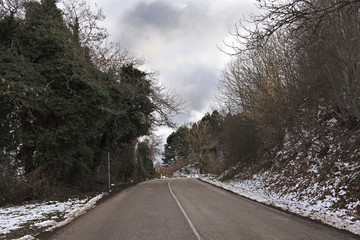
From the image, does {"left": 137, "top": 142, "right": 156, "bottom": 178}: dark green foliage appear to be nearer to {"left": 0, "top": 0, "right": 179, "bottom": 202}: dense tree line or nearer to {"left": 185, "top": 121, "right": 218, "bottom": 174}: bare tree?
{"left": 185, "top": 121, "right": 218, "bottom": 174}: bare tree

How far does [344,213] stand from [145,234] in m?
5.76

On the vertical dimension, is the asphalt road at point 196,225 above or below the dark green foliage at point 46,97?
below

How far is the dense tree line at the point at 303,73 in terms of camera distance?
8.30 m

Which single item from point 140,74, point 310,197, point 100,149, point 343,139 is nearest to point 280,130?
point 343,139

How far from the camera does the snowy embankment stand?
847 centimetres

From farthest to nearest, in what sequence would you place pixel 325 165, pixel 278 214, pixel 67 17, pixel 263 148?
pixel 263 148, pixel 67 17, pixel 325 165, pixel 278 214

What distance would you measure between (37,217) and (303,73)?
1312 cm

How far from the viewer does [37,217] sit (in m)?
9.93

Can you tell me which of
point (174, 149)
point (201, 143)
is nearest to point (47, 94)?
point (201, 143)

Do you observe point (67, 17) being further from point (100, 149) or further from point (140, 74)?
point (100, 149)

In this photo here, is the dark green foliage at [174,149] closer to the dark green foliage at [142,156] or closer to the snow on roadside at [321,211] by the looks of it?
the dark green foliage at [142,156]

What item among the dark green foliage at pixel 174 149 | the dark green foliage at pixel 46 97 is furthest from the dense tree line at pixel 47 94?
the dark green foliage at pixel 174 149

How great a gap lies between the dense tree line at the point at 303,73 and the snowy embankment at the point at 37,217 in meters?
7.53

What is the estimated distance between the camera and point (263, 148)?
24.3m
